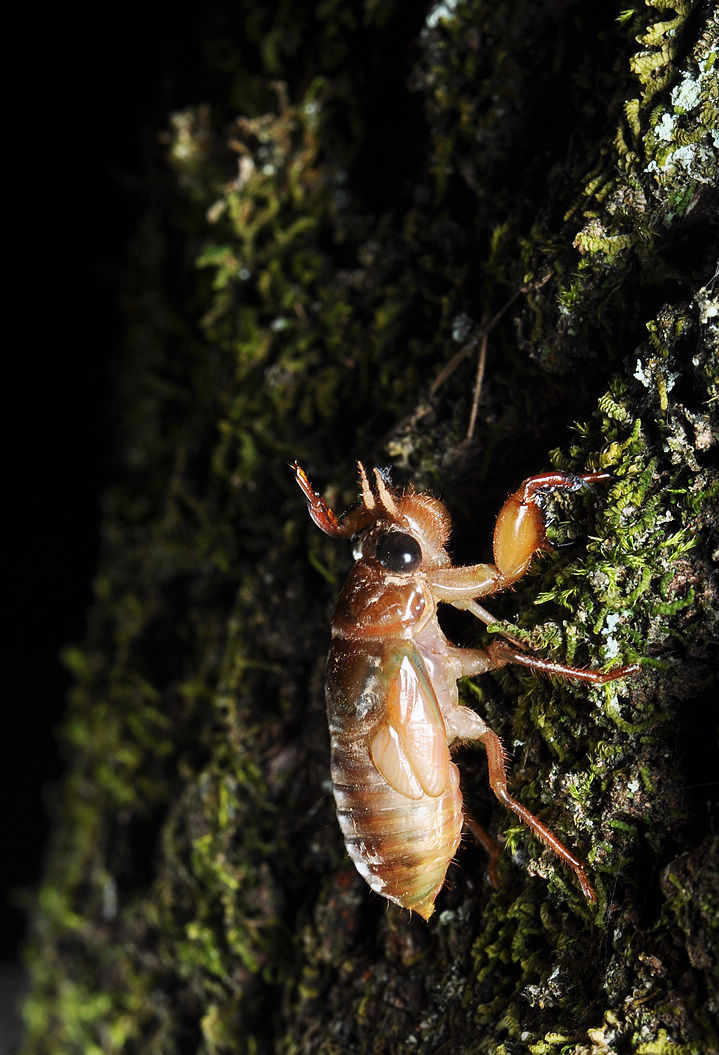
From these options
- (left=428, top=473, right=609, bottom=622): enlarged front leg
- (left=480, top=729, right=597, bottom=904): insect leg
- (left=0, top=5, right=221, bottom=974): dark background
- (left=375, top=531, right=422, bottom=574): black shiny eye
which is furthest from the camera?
(left=0, top=5, right=221, bottom=974): dark background

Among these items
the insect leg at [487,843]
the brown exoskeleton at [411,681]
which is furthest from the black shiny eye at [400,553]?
the insect leg at [487,843]

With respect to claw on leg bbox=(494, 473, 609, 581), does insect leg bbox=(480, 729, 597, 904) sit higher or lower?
lower

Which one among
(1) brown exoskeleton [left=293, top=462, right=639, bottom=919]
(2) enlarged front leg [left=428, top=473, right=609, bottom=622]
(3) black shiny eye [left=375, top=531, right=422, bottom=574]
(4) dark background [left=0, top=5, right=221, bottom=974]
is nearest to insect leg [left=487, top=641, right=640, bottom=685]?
(1) brown exoskeleton [left=293, top=462, right=639, bottom=919]

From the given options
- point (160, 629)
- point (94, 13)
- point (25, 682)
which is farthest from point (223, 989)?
point (94, 13)

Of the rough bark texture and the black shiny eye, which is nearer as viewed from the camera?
the rough bark texture

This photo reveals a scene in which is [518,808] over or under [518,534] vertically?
under

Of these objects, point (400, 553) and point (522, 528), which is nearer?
point (522, 528)

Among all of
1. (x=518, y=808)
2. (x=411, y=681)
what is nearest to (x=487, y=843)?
(x=518, y=808)

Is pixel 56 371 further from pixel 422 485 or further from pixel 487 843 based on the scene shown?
pixel 487 843

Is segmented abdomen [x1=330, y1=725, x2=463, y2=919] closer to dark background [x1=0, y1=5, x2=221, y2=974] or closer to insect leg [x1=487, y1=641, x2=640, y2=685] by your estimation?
insect leg [x1=487, y1=641, x2=640, y2=685]
